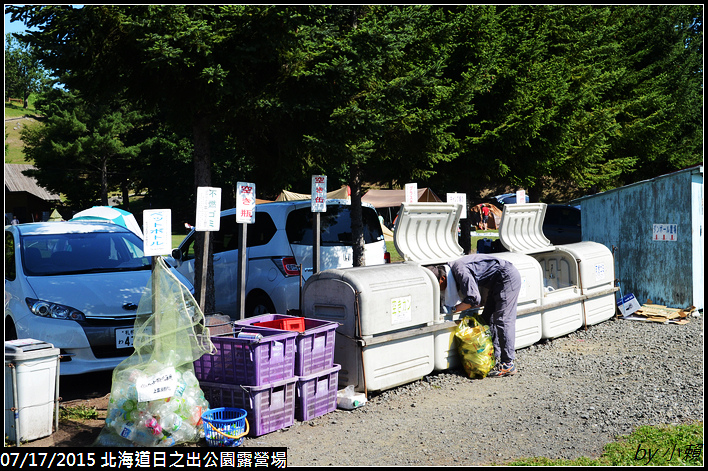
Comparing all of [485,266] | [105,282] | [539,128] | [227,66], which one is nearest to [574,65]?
[539,128]

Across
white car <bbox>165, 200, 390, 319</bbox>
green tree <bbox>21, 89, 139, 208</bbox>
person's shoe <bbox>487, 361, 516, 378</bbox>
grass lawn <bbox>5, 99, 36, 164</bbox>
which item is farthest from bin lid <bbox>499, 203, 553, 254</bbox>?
grass lawn <bbox>5, 99, 36, 164</bbox>

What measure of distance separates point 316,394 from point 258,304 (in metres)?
3.37

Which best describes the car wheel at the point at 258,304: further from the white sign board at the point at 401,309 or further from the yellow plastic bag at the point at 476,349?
the yellow plastic bag at the point at 476,349

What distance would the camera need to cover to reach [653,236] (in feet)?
37.7

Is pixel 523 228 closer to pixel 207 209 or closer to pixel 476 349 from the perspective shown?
pixel 476 349

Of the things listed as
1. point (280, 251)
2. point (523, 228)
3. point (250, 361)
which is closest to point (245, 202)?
point (280, 251)

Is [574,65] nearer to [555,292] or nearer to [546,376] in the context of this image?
[555,292]

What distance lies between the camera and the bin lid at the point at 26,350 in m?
5.22

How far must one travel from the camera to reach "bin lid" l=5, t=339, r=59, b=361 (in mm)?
5223

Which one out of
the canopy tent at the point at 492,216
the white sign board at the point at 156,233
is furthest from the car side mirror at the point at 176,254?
the canopy tent at the point at 492,216

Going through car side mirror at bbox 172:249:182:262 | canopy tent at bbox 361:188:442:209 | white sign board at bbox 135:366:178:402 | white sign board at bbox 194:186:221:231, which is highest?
canopy tent at bbox 361:188:442:209

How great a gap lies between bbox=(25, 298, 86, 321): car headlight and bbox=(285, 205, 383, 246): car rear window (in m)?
3.27

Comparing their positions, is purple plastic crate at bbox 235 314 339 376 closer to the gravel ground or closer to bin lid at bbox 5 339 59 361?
the gravel ground

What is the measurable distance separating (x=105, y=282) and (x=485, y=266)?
4476 mm
